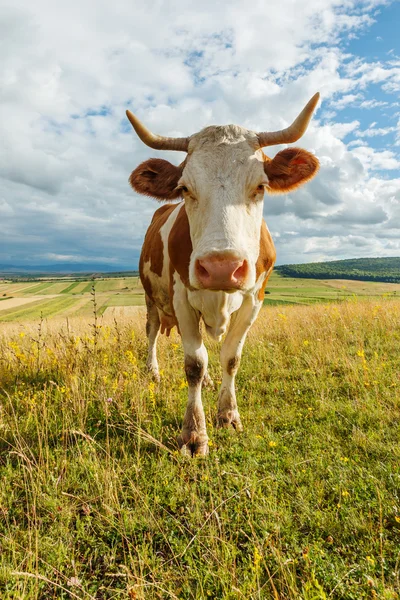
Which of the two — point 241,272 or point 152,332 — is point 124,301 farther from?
point 241,272

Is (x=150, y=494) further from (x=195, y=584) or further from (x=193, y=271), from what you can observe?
(x=193, y=271)

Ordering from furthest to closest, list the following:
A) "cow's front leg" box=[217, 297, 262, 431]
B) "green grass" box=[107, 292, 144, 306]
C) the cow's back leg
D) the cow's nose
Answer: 1. "green grass" box=[107, 292, 144, 306]
2. the cow's back leg
3. "cow's front leg" box=[217, 297, 262, 431]
4. the cow's nose

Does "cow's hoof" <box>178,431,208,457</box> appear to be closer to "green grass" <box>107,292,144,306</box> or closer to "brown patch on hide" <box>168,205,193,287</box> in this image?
"brown patch on hide" <box>168,205,193,287</box>

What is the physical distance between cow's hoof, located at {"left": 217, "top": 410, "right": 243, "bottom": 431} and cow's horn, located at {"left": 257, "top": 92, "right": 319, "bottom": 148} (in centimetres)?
301

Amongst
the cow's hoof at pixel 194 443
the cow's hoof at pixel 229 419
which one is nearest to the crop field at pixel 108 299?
the cow's hoof at pixel 229 419

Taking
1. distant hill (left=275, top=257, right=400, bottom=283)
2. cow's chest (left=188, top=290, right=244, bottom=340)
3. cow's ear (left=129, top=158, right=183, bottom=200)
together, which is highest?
distant hill (left=275, top=257, right=400, bottom=283)

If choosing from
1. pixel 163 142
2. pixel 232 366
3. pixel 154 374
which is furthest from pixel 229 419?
pixel 163 142

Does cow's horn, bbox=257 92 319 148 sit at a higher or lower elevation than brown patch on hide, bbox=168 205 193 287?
higher

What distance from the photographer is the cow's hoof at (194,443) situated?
3.46 metres

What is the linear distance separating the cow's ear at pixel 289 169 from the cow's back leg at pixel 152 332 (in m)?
3.77

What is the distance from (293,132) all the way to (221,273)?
198 centimetres

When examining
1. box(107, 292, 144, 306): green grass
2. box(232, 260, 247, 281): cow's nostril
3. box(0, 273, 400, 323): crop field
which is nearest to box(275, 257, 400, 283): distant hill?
box(0, 273, 400, 323): crop field

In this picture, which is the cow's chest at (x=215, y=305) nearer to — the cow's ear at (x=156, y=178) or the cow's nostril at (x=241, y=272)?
the cow's nostril at (x=241, y=272)

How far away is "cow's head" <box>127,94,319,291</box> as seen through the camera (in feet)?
8.87
